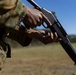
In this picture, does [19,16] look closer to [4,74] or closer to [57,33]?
[57,33]

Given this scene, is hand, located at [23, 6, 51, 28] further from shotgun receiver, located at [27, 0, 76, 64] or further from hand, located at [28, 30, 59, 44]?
shotgun receiver, located at [27, 0, 76, 64]

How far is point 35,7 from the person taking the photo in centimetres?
409

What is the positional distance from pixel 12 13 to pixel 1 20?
0.11m

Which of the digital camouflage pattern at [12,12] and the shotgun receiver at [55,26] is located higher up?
the digital camouflage pattern at [12,12]

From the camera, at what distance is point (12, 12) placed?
138 inches

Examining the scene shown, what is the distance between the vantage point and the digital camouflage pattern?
3.47 meters

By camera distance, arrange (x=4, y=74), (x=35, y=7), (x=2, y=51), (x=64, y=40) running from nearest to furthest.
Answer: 1. (x=2, y=51)
2. (x=35, y=7)
3. (x=64, y=40)
4. (x=4, y=74)

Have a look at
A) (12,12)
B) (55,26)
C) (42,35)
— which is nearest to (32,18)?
(12,12)

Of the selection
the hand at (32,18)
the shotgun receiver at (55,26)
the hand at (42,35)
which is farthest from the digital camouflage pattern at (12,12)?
the shotgun receiver at (55,26)

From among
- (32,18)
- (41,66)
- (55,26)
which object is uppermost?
Result: (32,18)

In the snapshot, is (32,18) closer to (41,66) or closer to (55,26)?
(55,26)

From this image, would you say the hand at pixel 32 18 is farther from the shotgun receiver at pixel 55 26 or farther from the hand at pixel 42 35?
the shotgun receiver at pixel 55 26

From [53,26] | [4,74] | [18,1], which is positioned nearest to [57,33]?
[53,26]

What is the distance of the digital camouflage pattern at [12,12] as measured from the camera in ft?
11.4
